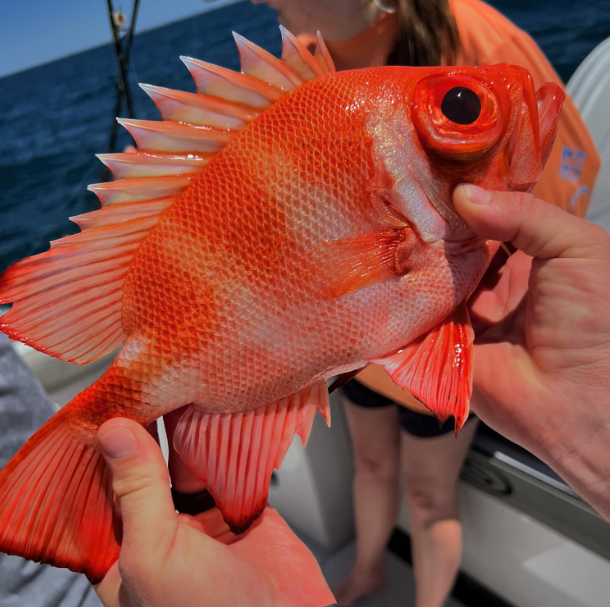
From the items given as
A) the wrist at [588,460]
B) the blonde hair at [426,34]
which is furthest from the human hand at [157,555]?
the blonde hair at [426,34]

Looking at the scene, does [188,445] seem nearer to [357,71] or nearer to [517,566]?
[357,71]

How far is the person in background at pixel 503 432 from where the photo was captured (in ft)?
2.31

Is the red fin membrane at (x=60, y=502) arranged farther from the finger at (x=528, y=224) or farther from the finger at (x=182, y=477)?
the finger at (x=528, y=224)

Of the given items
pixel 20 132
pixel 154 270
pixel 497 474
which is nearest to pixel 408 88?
pixel 154 270

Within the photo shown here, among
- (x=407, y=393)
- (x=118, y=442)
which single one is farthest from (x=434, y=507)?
(x=118, y=442)

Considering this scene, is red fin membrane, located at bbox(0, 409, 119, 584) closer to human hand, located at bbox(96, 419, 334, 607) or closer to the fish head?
human hand, located at bbox(96, 419, 334, 607)

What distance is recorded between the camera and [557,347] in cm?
81

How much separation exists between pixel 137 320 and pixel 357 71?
1.67 feet

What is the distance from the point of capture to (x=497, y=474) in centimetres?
150

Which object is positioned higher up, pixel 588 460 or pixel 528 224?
pixel 528 224

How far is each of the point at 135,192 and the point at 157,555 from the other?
1.80 feet

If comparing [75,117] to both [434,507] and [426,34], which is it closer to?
[426,34]

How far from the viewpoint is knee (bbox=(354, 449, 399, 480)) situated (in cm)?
172

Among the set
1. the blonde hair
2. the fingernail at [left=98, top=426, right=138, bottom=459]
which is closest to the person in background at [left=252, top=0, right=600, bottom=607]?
the blonde hair
